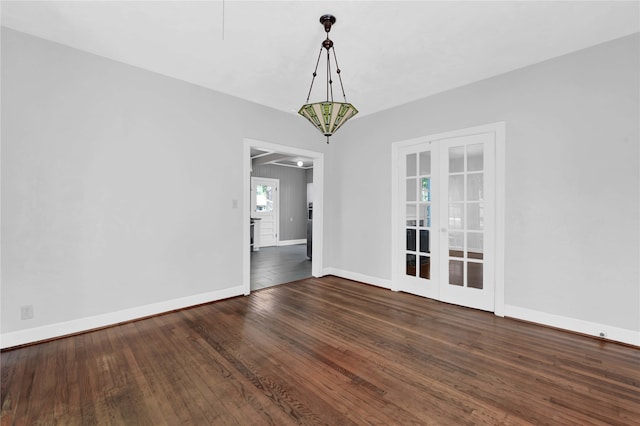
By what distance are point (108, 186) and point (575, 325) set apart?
5.08m

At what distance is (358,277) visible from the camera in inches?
194

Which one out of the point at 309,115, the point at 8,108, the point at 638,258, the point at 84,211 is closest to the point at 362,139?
the point at 309,115

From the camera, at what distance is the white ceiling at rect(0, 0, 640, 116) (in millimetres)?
2311

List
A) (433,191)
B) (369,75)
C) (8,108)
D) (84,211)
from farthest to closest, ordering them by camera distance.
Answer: (433,191) → (369,75) → (84,211) → (8,108)

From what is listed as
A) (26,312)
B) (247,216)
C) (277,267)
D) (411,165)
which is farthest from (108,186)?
(411,165)

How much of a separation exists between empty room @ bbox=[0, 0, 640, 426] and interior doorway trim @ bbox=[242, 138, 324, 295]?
0.06 m

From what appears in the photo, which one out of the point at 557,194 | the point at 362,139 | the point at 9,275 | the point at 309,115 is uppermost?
the point at 362,139

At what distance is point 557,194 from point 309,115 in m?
2.73

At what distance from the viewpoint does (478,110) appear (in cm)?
355

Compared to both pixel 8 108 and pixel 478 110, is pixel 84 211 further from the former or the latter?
pixel 478 110

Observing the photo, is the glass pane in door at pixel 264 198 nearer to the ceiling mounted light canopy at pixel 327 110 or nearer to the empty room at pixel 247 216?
the empty room at pixel 247 216

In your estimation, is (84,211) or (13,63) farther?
(84,211)

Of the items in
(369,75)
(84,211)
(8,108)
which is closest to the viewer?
(8,108)

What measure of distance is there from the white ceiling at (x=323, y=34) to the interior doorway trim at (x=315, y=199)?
105 centimetres
